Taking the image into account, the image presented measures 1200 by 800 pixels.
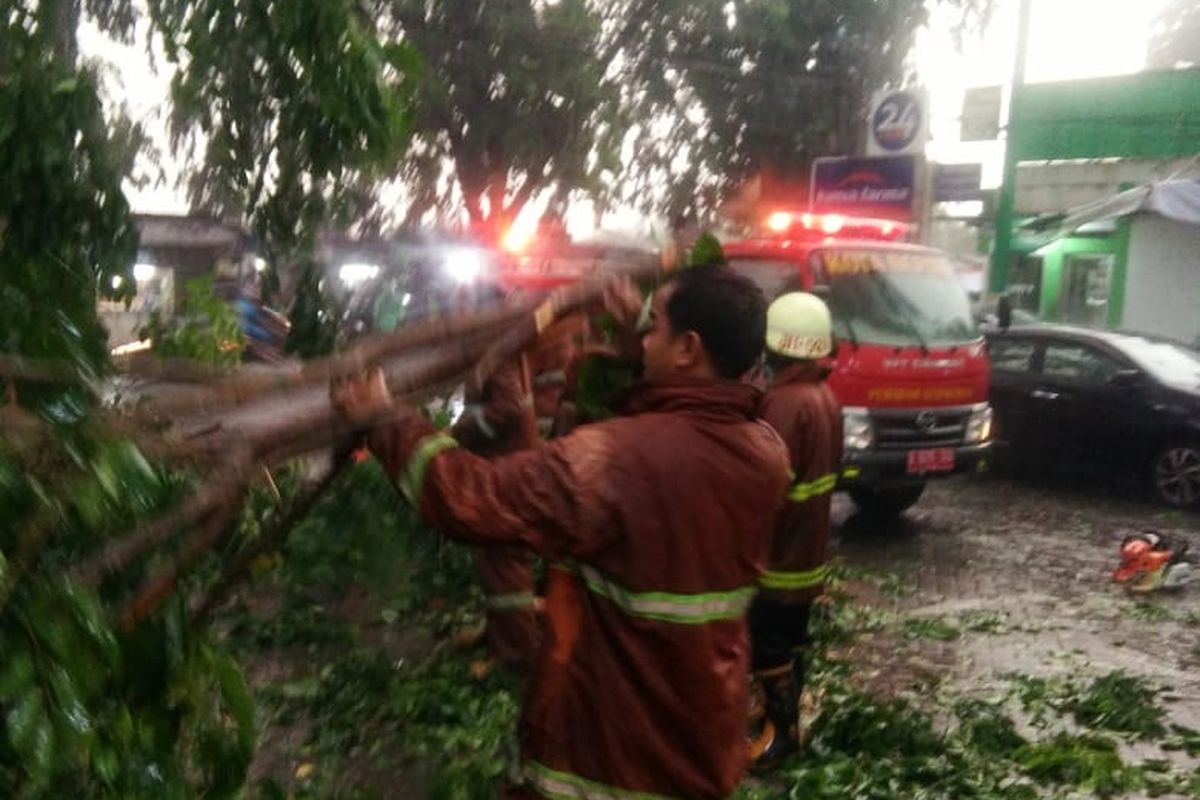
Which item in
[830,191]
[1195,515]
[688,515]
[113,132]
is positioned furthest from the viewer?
[830,191]

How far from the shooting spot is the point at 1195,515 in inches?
418

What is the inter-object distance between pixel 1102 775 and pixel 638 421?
350 cm

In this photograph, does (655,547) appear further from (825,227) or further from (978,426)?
(978,426)

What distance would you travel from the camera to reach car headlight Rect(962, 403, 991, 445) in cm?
962

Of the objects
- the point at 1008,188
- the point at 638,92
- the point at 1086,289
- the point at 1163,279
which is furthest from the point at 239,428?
the point at 1086,289

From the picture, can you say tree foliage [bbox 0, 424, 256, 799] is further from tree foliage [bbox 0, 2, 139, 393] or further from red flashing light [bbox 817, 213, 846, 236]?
red flashing light [bbox 817, 213, 846, 236]

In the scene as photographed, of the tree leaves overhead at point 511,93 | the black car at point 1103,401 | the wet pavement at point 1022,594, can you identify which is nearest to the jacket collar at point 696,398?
the wet pavement at point 1022,594

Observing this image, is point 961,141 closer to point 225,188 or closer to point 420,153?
point 420,153

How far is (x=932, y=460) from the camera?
927 cm

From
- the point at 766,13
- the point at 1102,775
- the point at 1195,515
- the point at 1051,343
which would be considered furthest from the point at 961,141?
the point at 1102,775

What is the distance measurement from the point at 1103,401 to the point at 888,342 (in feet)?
9.89

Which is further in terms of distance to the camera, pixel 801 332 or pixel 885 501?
pixel 885 501

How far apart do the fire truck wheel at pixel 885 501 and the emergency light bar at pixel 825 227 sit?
1.95 meters

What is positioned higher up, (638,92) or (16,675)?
(638,92)
